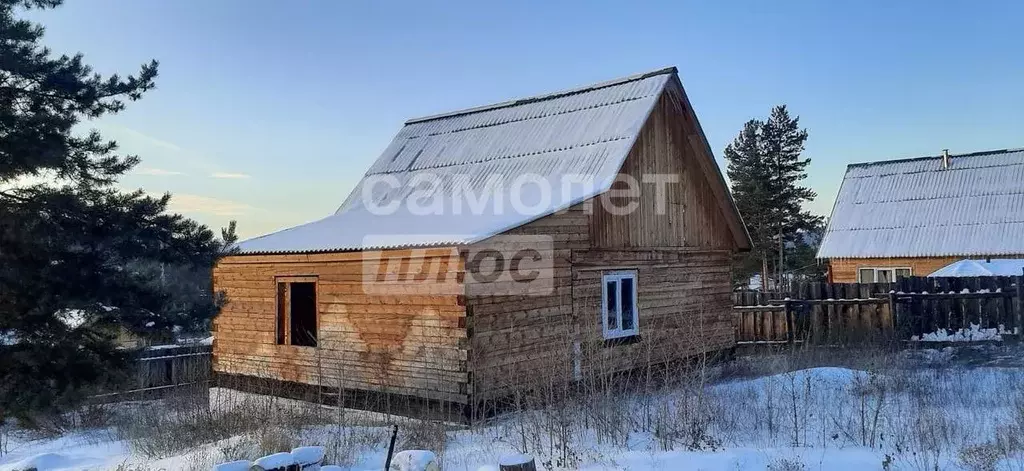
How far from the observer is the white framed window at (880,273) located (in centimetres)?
2341

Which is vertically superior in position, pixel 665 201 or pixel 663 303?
pixel 665 201

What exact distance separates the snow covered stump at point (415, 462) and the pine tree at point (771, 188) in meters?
32.0

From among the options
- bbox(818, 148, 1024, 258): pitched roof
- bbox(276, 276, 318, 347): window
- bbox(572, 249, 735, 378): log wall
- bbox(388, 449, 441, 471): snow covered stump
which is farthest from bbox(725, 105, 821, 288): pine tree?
bbox(388, 449, 441, 471): snow covered stump

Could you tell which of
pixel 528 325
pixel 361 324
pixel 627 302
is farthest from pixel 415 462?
pixel 627 302

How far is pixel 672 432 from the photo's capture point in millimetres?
8156

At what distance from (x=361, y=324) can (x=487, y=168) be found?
183 inches

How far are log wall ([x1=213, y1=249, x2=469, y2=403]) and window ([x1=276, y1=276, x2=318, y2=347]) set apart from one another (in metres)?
0.16

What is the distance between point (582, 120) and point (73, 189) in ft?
31.1

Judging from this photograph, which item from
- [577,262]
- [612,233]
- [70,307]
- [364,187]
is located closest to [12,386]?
[70,307]

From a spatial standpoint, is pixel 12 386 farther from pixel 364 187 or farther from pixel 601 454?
pixel 364 187

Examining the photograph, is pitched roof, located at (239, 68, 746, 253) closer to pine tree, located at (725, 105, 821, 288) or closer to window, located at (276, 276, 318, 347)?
window, located at (276, 276, 318, 347)

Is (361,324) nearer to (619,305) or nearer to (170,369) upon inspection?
(619,305)

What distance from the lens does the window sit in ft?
41.0

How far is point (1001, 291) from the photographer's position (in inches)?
613
